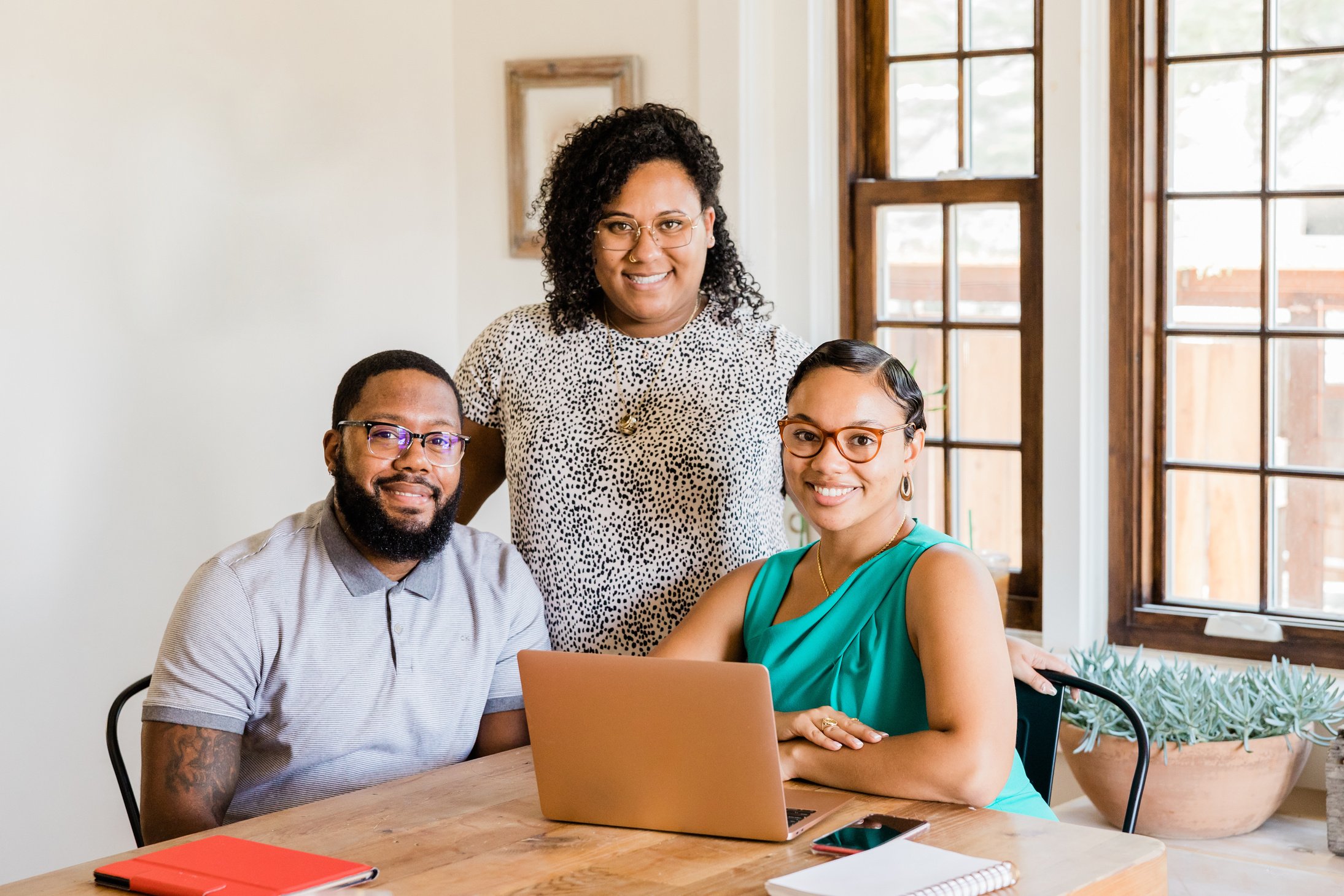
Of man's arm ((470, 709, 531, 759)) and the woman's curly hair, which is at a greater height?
the woman's curly hair

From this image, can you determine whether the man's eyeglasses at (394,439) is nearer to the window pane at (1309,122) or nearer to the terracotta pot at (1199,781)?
the terracotta pot at (1199,781)

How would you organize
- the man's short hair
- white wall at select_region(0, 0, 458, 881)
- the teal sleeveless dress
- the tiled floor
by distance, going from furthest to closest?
white wall at select_region(0, 0, 458, 881), the tiled floor, the man's short hair, the teal sleeveless dress

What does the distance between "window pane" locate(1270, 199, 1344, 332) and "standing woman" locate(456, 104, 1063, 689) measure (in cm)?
144

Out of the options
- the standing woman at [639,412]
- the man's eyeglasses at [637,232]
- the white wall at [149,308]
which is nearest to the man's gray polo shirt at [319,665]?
the standing woman at [639,412]

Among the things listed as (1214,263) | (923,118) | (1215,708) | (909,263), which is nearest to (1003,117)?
(923,118)

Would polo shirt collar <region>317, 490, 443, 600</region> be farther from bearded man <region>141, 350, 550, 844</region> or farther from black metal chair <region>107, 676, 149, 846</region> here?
black metal chair <region>107, 676, 149, 846</region>

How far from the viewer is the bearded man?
6.31ft

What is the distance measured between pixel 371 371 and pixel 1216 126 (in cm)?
213

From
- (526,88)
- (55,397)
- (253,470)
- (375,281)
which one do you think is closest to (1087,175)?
(526,88)

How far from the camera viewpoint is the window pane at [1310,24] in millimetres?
3068

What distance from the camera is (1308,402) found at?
3.19 metres

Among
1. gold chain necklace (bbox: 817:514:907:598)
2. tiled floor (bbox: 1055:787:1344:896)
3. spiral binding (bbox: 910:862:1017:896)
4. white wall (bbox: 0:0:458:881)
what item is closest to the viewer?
spiral binding (bbox: 910:862:1017:896)

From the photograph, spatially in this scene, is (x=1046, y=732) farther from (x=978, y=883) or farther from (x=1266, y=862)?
(x=1266, y=862)

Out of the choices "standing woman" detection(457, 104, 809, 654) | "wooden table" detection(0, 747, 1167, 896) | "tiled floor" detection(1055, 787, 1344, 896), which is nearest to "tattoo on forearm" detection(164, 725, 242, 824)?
"wooden table" detection(0, 747, 1167, 896)
